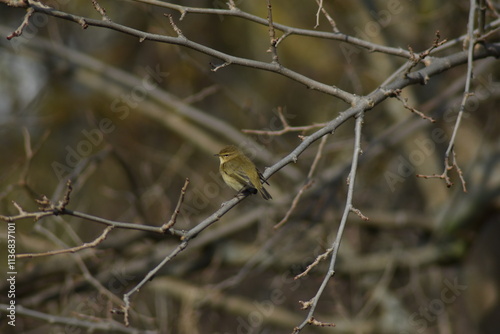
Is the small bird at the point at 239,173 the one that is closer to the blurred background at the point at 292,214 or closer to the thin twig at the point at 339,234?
the blurred background at the point at 292,214

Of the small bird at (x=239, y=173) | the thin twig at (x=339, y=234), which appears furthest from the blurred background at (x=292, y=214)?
the thin twig at (x=339, y=234)

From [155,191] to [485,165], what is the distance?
4262mm

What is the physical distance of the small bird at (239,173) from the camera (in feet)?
15.7

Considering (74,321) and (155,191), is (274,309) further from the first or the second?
(74,321)

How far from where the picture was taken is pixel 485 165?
6879 millimetres

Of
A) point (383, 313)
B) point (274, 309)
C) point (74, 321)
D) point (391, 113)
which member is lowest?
point (74, 321)

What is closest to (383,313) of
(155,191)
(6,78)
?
(155,191)

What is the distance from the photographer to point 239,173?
4.95 meters

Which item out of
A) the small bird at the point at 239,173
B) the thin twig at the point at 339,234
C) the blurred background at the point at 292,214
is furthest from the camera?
the blurred background at the point at 292,214

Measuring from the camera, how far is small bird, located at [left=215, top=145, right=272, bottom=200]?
4773mm

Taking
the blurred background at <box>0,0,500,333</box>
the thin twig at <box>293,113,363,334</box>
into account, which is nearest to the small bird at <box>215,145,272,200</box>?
the blurred background at <box>0,0,500,333</box>

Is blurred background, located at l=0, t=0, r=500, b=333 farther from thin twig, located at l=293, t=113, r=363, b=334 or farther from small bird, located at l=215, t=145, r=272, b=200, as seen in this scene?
thin twig, located at l=293, t=113, r=363, b=334

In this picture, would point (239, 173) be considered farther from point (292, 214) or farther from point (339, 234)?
point (339, 234)

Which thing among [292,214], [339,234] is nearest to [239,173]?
[292,214]
